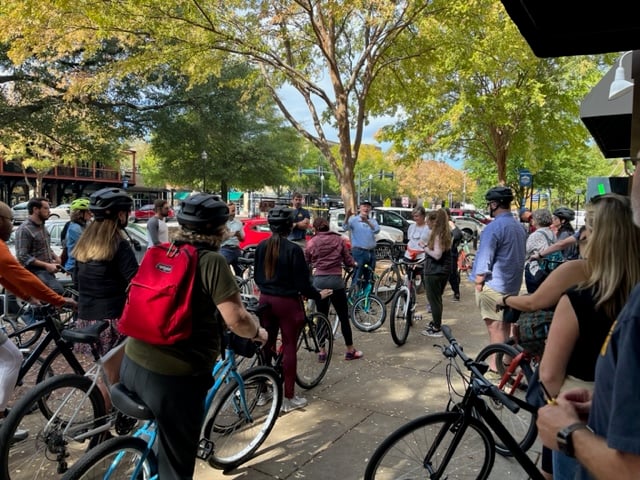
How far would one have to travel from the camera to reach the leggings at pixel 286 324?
13.6 feet

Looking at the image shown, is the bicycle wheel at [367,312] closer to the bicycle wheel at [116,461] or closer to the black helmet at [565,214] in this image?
the black helmet at [565,214]

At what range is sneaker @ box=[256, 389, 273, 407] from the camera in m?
3.66

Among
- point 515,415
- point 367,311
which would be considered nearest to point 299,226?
point 367,311

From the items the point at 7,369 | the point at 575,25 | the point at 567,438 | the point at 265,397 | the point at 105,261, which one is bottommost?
the point at 265,397

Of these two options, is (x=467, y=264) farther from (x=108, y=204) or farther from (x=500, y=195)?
(x=108, y=204)

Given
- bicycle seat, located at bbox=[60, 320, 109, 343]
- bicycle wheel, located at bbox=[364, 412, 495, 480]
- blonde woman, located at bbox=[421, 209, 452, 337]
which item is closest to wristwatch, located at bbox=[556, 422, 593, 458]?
bicycle wheel, located at bbox=[364, 412, 495, 480]

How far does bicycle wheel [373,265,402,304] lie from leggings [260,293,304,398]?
4435mm

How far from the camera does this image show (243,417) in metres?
3.47

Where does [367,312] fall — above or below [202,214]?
below

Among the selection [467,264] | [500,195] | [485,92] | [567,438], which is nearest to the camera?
[567,438]

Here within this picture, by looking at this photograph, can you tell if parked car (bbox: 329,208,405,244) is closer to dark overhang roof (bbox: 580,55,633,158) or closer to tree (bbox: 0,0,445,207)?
tree (bbox: 0,0,445,207)

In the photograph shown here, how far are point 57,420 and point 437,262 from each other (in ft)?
16.1

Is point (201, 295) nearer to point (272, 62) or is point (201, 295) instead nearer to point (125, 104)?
point (272, 62)

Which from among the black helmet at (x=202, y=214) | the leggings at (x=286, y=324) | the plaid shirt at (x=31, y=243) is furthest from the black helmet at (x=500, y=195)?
the plaid shirt at (x=31, y=243)
